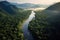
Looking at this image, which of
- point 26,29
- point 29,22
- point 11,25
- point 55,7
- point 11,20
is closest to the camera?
point 11,25

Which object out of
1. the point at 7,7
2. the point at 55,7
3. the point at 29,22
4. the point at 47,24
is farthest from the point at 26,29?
the point at 55,7

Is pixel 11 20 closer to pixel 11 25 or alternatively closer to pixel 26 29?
pixel 11 25

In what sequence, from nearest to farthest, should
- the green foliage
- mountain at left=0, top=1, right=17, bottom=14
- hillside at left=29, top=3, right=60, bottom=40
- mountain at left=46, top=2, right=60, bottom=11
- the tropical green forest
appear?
1. the green foliage
2. the tropical green forest
3. hillside at left=29, top=3, right=60, bottom=40
4. mountain at left=0, top=1, right=17, bottom=14
5. mountain at left=46, top=2, right=60, bottom=11

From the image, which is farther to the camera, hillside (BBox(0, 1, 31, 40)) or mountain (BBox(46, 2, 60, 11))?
mountain (BBox(46, 2, 60, 11))

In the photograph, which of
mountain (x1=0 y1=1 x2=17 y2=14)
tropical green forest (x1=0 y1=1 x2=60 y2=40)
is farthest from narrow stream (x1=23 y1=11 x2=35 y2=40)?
mountain (x1=0 y1=1 x2=17 y2=14)

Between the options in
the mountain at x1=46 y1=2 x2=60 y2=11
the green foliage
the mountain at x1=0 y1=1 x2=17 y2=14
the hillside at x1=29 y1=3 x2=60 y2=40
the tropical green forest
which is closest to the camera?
the green foliage

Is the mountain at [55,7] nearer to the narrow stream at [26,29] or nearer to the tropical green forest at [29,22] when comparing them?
the tropical green forest at [29,22]

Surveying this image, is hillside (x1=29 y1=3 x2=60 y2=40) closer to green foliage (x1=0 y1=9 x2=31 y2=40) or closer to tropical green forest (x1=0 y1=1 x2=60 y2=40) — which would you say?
tropical green forest (x1=0 y1=1 x2=60 y2=40)

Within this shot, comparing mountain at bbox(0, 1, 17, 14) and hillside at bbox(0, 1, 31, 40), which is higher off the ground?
mountain at bbox(0, 1, 17, 14)
